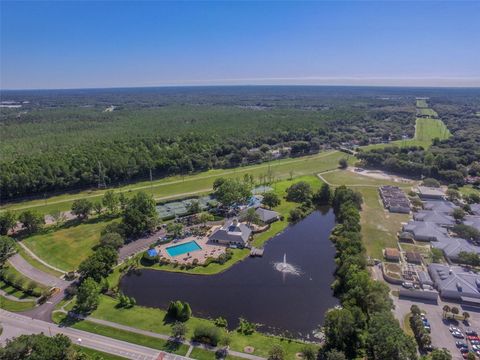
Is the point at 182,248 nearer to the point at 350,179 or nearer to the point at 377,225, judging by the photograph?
the point at 377,225

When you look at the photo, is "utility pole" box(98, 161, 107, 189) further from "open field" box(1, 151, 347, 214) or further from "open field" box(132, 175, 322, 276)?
"open field" box(132, 175, 322, 276)

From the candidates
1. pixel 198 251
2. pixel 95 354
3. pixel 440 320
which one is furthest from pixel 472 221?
pixel 95 354

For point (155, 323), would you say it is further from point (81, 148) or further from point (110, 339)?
point (81, 148)

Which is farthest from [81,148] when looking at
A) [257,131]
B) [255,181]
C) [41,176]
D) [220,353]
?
[220,353]

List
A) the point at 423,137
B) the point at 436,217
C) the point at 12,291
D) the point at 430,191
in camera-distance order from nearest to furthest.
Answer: the point at 12,291
the point at 436,217
the point at 430,191
the point at 423,137

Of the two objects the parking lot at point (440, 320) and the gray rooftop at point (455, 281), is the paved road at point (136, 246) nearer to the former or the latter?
the parking lot at point (440, 320)
